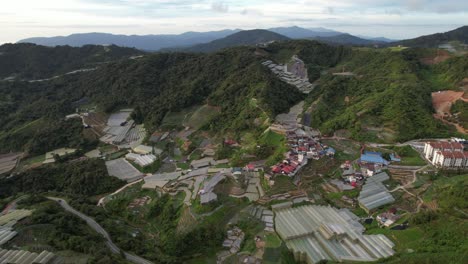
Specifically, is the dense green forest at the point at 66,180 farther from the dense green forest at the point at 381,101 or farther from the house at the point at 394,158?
the house at the point at 394,158

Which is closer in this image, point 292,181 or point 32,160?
point 292,181

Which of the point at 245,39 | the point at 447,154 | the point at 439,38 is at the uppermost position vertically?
the point at 245,39

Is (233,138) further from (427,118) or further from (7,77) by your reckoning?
(7,77)

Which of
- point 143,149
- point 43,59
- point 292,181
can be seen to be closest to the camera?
point 292,181

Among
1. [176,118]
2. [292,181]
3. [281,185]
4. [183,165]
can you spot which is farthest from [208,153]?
[292,181]

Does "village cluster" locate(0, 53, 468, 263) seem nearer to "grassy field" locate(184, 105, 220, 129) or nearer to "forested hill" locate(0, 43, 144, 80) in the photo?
"grassy field" locate(184, 105, 220, 129)

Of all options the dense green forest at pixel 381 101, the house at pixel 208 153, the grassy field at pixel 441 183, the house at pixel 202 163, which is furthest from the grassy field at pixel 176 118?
the grassy field at pixel 441 183

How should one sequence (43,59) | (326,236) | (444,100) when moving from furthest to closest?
(43,59)
(444,100)
(326,236)

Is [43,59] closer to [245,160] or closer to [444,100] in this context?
[245,160]
